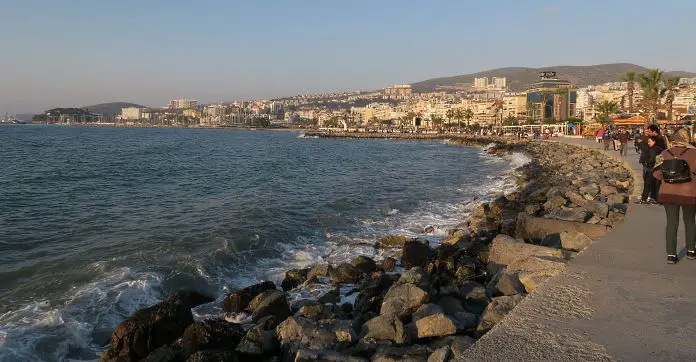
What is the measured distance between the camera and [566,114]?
119 m

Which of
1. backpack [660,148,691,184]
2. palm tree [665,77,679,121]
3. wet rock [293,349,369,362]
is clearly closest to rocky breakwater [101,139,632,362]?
wet rock [293,349,369,362]

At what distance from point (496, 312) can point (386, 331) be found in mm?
987

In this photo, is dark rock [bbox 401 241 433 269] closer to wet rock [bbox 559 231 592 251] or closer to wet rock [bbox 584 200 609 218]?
wet rock [bbox 559 231 592 251]

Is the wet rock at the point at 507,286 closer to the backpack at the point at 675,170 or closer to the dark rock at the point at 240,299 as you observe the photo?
the backpack at the point at 675,170

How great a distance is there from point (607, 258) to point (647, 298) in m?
1.30

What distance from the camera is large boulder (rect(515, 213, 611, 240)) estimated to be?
724cm

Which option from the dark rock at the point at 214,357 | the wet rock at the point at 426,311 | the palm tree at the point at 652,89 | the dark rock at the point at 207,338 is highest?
the palm tree at the point at 652,89

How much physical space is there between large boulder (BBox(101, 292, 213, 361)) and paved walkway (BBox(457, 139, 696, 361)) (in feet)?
12.4

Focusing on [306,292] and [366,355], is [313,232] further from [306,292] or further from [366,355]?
[366,355]

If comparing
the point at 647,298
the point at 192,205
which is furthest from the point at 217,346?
the point at 192,205

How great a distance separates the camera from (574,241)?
6582 millimetres

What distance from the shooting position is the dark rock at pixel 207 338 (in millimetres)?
5160

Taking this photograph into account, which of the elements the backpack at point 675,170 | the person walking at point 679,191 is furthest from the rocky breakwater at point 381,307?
the backpack at point 675,170

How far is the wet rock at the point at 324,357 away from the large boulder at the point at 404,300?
4.34ft
